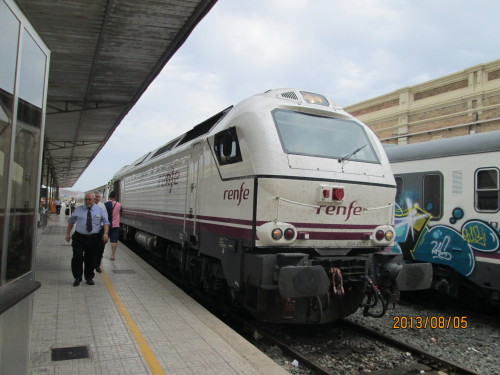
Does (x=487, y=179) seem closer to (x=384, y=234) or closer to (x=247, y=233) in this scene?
(x=384, y=234)

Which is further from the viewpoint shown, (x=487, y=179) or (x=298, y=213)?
(x=487, y=179)

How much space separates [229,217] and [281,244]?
0.97 meters

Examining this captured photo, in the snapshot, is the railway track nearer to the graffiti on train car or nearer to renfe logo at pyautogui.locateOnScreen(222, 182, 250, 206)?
renfe logo at pyautogui.locateOnScreen(222, 182, 250, 206)

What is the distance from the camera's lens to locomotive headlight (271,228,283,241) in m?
5.09

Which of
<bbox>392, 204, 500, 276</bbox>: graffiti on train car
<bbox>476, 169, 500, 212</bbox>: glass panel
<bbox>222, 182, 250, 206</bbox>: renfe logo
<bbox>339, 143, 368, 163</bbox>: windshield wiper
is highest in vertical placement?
<bbox>339, 143, 368, 163</bbox>: windshield wiper

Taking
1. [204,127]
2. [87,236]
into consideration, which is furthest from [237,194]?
[87,236]

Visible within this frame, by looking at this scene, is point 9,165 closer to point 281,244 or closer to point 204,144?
point 281,244

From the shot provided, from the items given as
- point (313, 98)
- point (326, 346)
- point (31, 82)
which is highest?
point (313, 98)

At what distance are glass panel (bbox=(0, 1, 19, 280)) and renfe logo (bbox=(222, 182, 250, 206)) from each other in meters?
2.89

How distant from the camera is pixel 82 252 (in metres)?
7.39

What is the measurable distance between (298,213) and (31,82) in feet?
10.6

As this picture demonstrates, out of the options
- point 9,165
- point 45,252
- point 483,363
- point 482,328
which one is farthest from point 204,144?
point 45,252

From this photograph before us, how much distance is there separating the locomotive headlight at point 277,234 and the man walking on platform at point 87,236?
3.69m
